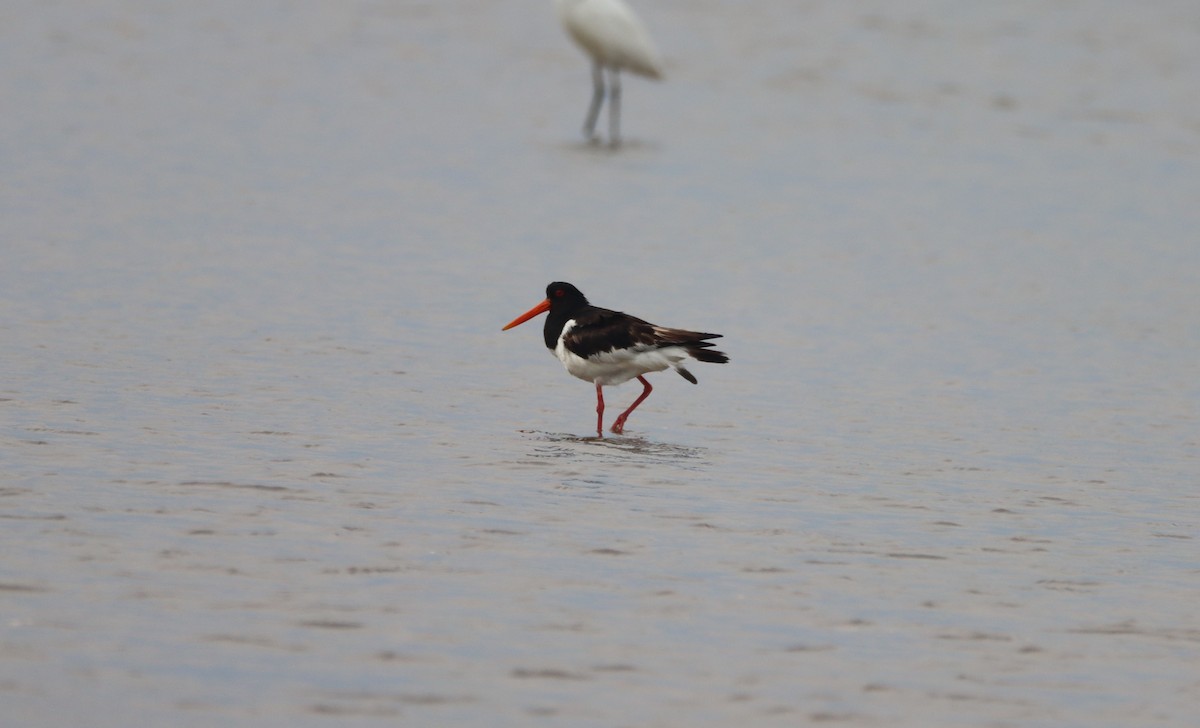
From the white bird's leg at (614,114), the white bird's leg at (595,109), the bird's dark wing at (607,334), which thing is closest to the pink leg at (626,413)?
the bird's dark wing at (607,334)

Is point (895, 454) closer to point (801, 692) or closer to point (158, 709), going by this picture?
point (801, 692)

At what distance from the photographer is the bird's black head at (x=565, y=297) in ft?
36.1

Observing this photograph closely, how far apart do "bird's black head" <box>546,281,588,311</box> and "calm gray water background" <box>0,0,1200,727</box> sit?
1.83ft

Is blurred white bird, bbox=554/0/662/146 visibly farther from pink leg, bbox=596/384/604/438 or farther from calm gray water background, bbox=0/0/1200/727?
pink leg, bbox=596/384/604/438

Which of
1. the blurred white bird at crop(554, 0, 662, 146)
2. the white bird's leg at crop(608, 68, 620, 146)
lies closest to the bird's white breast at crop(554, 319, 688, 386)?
the white bird's leg at crop(608, 68, 620, 146)

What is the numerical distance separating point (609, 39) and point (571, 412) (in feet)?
46.1

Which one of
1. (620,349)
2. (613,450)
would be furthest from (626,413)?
(613,450)

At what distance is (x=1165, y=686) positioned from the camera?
6074 millimetres

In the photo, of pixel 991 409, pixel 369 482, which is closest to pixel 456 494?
pixel 369 482

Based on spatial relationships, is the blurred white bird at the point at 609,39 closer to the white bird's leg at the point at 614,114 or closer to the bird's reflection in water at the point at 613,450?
the white bird's leg at the point at 614,114

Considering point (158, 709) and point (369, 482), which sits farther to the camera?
point (369, 482)

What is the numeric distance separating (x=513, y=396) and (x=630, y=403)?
890mm

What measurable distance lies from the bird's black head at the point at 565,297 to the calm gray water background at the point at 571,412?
0.56 m

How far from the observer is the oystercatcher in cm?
1011
